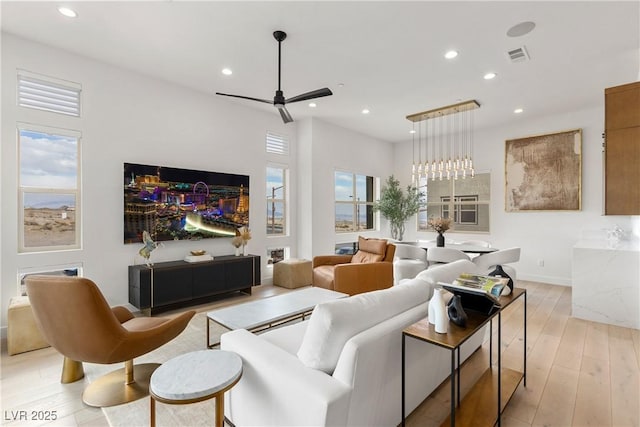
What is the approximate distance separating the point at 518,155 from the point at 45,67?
7.58 m

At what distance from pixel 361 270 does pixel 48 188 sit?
13.0 feet

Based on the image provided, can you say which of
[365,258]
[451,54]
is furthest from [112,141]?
[451,54]

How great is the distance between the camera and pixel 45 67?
334 cm

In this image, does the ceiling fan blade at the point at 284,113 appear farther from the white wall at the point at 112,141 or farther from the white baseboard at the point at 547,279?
the white baseboard at the point at 547,279

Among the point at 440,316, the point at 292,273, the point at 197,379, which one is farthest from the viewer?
the point at 292,273

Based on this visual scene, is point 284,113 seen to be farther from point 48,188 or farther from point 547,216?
point 547,216

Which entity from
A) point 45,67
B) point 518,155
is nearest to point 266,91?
point 45,67

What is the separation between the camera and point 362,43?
3.21 metres

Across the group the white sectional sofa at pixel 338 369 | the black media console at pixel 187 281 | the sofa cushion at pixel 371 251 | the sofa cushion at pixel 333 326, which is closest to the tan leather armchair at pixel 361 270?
the sofa cushion at pixel 371 251

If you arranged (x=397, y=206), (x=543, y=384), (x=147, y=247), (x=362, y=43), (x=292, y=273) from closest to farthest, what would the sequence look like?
(x=543, y=384), (x=362, y=43), (x=147, y=247), (x=292, y=273), (x=397, y=206)

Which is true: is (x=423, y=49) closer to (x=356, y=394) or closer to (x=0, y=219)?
(x=356, y=394)

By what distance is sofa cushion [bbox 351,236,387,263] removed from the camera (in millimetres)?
4555

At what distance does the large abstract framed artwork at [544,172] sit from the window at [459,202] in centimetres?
51

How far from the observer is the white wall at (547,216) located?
5180mm
